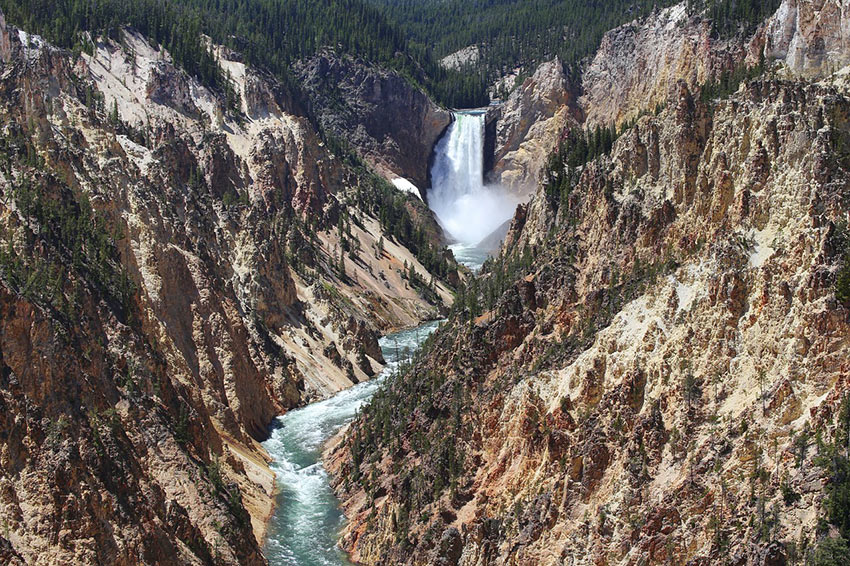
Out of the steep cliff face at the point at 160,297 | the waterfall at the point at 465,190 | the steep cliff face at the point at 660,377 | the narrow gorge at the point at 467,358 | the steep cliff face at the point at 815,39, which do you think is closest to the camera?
the steep cliff face at the point at 660,377

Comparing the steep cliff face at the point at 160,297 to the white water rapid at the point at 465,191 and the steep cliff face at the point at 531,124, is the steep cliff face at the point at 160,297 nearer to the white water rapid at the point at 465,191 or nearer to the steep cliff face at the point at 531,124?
the white water rapid at the point at 465,191

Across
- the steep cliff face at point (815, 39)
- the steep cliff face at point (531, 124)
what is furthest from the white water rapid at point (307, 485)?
the steep cliff face at point (531, 124)

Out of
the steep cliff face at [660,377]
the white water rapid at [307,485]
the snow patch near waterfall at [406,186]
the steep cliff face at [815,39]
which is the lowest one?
the white water rapid at [307,485]

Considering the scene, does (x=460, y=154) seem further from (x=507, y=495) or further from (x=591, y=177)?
(x=507, y=495)

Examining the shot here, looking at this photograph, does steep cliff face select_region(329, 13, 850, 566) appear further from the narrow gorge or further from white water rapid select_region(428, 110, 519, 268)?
white water rapid select_region(428, 110, 519, 268)

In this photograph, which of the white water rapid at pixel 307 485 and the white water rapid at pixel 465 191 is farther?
the white water rapid at pixel 465 191

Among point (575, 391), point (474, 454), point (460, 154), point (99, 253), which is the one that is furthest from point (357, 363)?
point (460, 154)

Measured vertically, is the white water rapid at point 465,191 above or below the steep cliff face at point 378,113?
below
